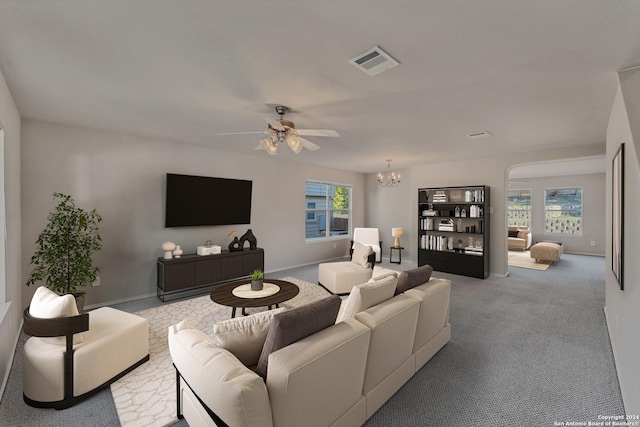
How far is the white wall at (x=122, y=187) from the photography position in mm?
3516

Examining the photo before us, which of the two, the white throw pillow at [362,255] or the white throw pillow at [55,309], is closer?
the white throw pillow at [55,309]

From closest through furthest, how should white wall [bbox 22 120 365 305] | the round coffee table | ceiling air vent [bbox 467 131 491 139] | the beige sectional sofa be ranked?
the beige sectional sofa < the round coffee table < white wall [bbox 22 120 365 305] < ceiling air vent [bbox 467 131 491 139]

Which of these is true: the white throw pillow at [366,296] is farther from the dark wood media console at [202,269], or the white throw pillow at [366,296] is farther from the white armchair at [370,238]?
the white armchair at [370,238]

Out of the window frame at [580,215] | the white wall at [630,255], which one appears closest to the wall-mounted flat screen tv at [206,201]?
the white wall at [630,255]

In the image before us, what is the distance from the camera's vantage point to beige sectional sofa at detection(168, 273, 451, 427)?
1270mm

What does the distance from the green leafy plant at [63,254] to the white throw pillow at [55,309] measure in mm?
1297

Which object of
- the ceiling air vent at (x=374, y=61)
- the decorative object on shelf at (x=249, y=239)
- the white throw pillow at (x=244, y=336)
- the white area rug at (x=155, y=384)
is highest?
the ceiling air vent at (x=374, y=61)

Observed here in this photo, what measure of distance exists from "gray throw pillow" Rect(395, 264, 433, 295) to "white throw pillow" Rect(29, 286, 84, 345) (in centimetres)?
255

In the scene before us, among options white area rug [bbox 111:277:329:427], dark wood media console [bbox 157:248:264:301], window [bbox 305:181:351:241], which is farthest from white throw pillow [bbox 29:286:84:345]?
window [bbox 305:181:351:241]

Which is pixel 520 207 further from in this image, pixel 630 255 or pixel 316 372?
pixel 316 372

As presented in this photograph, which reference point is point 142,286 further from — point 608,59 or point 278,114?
point 608,59

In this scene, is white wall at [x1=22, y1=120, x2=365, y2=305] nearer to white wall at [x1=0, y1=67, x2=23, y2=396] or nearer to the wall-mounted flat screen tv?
the wall-mounted flat screen tv

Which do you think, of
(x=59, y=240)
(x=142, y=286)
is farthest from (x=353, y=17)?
(x=142, y=286)

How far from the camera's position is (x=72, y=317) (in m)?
1.97
